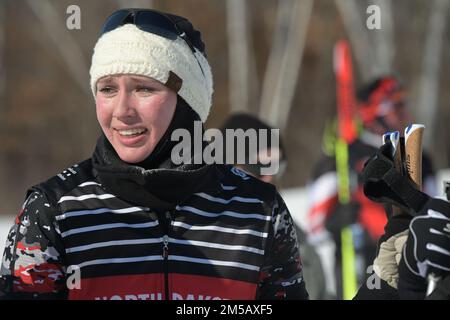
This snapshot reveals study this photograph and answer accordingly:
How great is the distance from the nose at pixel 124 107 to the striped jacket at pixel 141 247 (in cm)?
20

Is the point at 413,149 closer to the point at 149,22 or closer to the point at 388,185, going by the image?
the point at 388,185

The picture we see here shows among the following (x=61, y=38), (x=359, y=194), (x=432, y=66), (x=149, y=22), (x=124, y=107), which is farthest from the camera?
(x=61, y=38)

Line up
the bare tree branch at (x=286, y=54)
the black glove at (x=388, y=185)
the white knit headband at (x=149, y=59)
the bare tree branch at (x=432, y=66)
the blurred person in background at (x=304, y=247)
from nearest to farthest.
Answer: the black glove at (x=388, y=185) < the white knit headband at (x=149, y=59) < the blurred person in background at (x=304, y=247) < the bare tree branch at (x=432, y=66) < the bare tree branch at (x=286, y=54)

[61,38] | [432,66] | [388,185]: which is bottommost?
[388,185]

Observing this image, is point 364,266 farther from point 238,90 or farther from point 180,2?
point 180,2

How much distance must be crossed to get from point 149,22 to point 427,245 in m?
1.03

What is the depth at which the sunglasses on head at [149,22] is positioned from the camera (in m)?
2.40

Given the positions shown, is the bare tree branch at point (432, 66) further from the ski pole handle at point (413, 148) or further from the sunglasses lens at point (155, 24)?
the ski pole handle at point (413, 148)

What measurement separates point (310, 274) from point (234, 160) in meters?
0.74

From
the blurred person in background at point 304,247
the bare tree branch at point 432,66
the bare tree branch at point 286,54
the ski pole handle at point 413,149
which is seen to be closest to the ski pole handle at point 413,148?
the ski pole handle at point 413,149

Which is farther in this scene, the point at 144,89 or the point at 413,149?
the point at 144,89

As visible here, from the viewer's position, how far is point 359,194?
19.6 ft

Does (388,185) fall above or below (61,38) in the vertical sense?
below

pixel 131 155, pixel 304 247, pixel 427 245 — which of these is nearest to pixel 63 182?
pixel 131 155
